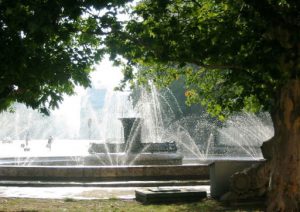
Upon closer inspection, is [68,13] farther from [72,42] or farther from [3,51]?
[72,42]

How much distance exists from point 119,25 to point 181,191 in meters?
4.40

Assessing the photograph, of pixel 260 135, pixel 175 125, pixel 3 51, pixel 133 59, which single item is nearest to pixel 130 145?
pixel 133 59

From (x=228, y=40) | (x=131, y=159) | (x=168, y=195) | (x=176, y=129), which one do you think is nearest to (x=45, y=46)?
(x=228, y=40)

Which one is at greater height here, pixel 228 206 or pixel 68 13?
pixel 68 13

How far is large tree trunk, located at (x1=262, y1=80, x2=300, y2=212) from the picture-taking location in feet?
25.6

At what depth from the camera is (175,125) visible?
51.2 metres

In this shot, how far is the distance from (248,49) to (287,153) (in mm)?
2133

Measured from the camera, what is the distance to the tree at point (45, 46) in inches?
279

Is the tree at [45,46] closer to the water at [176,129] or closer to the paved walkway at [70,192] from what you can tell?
the paved walkway at [70,192]

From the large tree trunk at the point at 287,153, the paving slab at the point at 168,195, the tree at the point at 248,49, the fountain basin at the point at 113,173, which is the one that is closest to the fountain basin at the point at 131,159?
the fountain basin at the point at 113,173

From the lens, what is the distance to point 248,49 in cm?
888

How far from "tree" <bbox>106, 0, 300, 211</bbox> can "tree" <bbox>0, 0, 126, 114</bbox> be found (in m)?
0.88

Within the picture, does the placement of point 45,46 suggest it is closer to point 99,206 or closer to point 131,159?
point 99,206

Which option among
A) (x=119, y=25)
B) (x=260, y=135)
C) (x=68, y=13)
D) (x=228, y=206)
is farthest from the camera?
(x=260, y=135)
